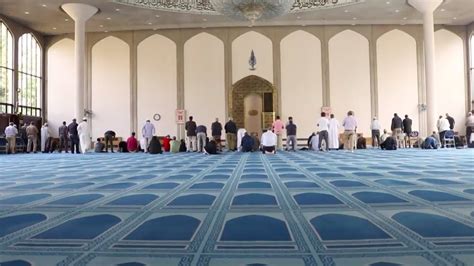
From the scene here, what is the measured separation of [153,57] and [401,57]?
10.2 meters

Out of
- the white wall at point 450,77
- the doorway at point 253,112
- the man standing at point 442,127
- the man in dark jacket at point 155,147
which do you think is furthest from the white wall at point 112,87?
the white wall at point 450,77

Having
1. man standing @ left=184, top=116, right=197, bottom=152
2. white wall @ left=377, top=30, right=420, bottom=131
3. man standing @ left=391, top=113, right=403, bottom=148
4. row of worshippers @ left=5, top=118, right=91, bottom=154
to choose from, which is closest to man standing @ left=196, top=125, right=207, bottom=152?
man standing @ left=184, top=116, right=197, bottom=152

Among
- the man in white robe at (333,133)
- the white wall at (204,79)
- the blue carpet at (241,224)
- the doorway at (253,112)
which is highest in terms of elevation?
the white wall at (204,79)

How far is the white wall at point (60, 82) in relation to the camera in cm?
1580

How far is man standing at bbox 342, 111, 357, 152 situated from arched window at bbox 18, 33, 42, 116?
12196 millimetres

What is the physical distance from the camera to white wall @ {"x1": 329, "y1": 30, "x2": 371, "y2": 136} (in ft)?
49.6

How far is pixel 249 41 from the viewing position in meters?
15.3

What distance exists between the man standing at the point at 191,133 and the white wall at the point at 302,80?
4.99 m

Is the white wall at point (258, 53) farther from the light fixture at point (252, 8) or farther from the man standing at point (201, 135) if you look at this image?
the light fixture at point (252, 8)

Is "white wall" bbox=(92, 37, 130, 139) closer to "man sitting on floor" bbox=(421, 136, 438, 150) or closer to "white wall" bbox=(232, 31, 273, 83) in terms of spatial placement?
"white wall" bbox=(232, 31, 273, 83)

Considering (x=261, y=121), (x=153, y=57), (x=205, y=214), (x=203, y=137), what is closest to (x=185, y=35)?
(x=153, y=57)

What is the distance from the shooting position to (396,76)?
15133 millimetres

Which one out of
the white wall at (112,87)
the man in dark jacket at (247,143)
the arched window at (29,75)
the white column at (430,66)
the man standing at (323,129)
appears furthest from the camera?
the white wall at (112,87)

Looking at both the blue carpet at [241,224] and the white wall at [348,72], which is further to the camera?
the white wall at [348,72]
